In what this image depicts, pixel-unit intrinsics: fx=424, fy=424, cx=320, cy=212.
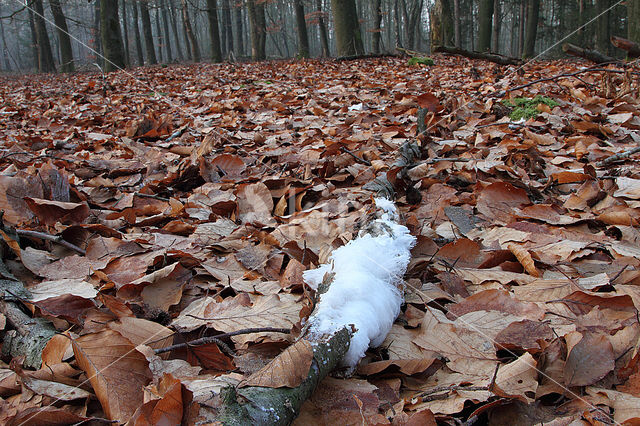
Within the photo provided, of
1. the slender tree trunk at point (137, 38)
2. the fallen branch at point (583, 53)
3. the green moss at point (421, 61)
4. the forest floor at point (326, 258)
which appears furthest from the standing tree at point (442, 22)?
the slender tree trunk at point (137, 38)

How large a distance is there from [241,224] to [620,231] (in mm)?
1632

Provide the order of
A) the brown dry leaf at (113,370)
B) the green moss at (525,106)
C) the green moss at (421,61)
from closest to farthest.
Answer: the brown dry leaf at (113,370) → the green moss at (525,106) → the green moss at (421,61)

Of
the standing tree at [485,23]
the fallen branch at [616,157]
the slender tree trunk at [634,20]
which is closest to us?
A: the fallen branch at [616,157]

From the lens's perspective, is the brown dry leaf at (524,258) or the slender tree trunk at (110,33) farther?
the slender tree trunk at (110,33)

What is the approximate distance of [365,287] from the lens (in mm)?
1159

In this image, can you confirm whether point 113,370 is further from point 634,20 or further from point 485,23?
point 485,23

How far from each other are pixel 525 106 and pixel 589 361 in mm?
3214

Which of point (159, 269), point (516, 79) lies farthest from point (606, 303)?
point (516, 79)

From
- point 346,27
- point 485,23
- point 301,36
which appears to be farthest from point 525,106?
point 301,36

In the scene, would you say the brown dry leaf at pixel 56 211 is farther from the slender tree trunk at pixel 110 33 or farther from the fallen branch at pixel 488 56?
the slender tree trunk at pixel 110 33

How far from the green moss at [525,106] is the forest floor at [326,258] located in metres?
0.03

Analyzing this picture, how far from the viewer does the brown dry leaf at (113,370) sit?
3.00ft

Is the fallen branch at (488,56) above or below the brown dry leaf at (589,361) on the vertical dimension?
above

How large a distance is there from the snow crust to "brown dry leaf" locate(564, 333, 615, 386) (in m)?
0.45
